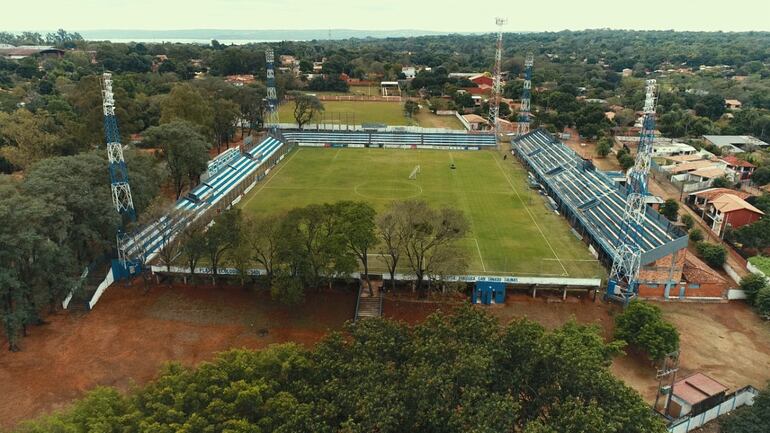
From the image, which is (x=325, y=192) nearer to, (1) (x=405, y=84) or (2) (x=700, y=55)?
(1) (x=405, y=84)

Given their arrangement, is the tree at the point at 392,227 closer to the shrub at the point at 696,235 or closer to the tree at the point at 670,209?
the shrub at the point at 696,235

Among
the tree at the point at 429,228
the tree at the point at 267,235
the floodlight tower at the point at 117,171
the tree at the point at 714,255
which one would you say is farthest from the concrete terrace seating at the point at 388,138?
the tree at the point at 267,235

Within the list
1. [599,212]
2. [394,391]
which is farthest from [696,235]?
[394,391]

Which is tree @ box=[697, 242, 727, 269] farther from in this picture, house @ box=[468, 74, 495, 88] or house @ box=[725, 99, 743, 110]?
house @ box=[468, 74, 495, 88]

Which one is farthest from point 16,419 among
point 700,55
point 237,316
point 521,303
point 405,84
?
point 700,55

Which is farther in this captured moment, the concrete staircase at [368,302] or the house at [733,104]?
the house at [733,104]
